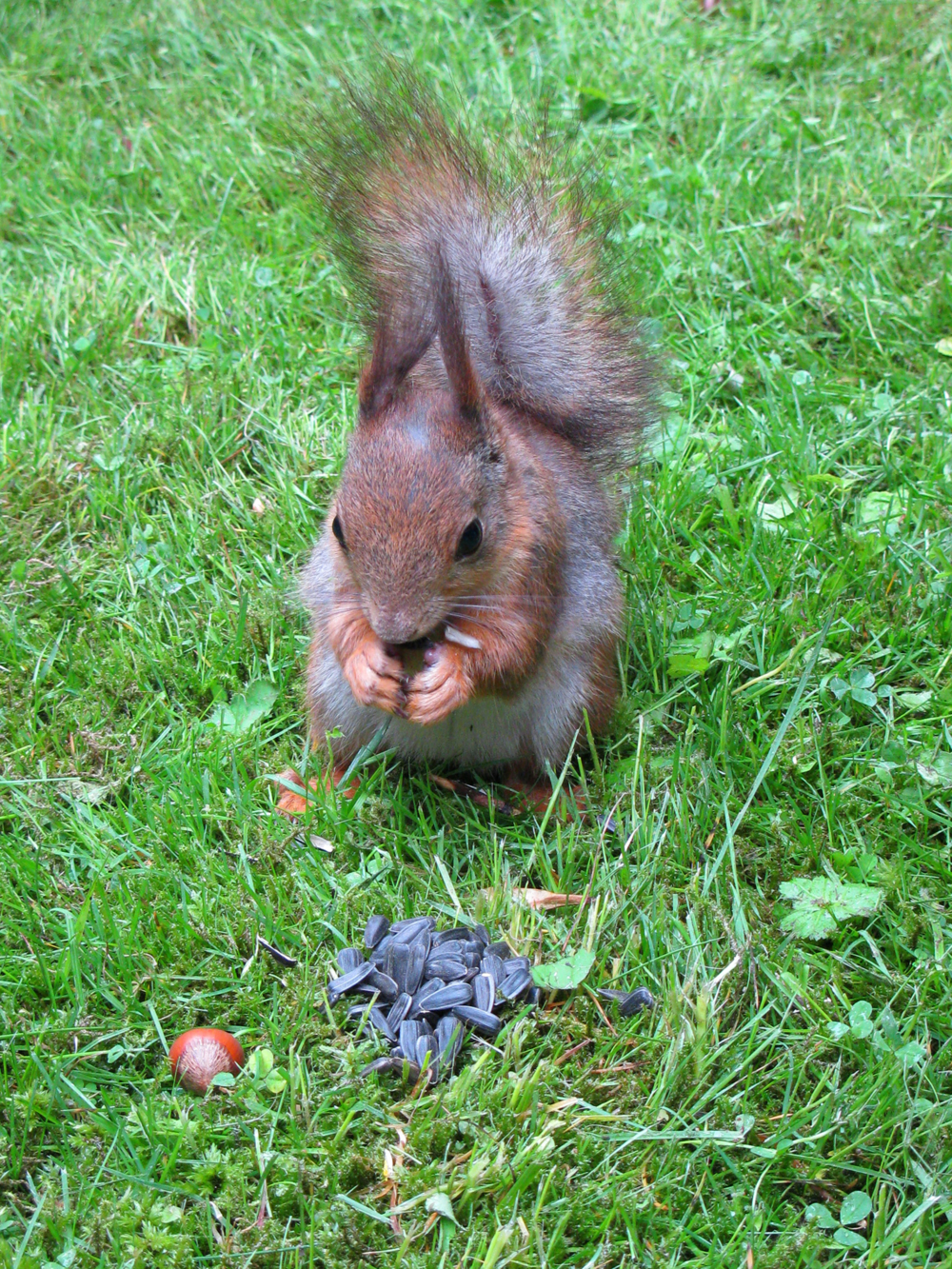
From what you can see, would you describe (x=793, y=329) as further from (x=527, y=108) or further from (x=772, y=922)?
(x=772, y=922)

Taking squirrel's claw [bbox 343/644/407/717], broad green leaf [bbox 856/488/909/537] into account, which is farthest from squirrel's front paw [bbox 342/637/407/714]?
broad green leaf [bbox 856/488/909/537]

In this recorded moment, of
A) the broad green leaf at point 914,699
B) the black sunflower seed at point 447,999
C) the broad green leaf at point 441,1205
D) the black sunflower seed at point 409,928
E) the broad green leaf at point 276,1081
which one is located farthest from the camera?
the broad green leaf at point 914,699

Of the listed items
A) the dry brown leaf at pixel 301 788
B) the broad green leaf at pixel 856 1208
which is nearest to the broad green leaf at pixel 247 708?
the dry brown leaf at pixel 301 788

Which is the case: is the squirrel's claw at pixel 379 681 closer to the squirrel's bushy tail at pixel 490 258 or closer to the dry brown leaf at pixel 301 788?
the dry brown leaf at pixel 301 788

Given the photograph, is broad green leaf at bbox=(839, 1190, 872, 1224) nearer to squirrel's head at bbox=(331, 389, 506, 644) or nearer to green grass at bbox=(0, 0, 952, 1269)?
green grass at bbox=(0, 0, 952, 1269)

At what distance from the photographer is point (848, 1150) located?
1.61m

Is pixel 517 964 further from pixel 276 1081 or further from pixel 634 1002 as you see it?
pixel 276 1081

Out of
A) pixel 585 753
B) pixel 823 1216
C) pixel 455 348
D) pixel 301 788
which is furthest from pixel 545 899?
pixel 455 348

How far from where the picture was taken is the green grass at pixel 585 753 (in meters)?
1.62

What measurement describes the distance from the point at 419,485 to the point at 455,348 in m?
0.22

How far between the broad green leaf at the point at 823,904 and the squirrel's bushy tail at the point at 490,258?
0.87m

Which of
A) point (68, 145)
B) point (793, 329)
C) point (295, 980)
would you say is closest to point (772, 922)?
point (295, 980)

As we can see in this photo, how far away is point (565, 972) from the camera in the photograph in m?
1.83

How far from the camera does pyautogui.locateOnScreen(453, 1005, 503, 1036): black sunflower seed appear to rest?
5.84ft
